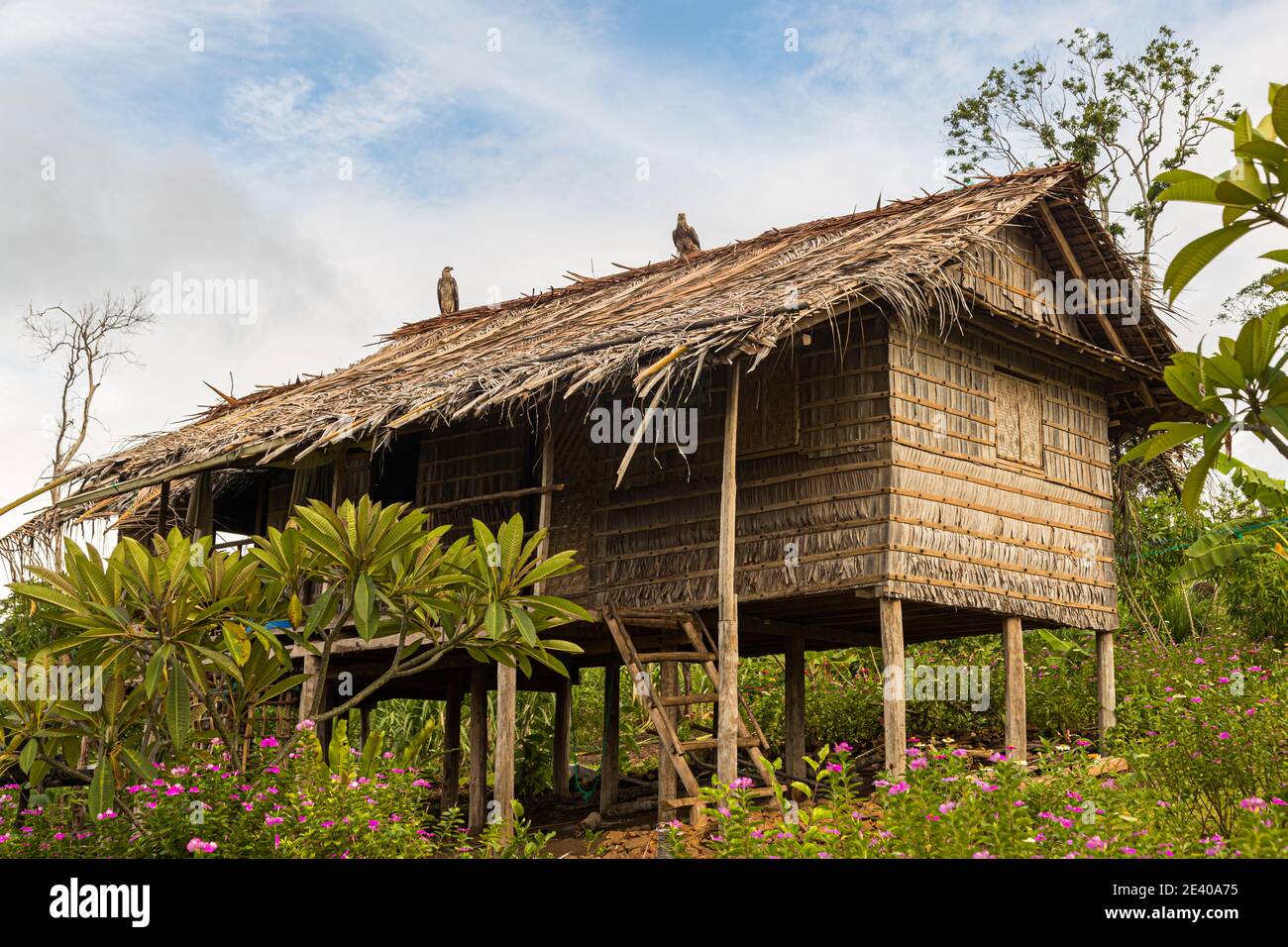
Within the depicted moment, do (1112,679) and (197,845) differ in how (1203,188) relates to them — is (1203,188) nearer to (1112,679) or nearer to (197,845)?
(197,845)

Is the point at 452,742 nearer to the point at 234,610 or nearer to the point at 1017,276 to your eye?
the point at 234,610

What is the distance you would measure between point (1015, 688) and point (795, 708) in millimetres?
2293

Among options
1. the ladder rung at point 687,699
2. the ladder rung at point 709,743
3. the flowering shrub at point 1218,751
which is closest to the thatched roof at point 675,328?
the ladder rung at point 687,699

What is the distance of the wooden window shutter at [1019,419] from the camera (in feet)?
38.2

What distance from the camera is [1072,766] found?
7863mm

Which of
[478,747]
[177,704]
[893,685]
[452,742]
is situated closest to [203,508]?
[478,747]

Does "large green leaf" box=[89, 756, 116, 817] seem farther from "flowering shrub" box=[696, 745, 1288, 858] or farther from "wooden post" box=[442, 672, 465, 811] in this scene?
"wooden post" box=[442, 672, 465, 811]

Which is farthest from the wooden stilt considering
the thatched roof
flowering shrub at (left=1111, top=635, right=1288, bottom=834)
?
flowering shrub at (left=1111, top=635, right=1288, bottom=834)

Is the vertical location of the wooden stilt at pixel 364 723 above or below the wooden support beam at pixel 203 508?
below

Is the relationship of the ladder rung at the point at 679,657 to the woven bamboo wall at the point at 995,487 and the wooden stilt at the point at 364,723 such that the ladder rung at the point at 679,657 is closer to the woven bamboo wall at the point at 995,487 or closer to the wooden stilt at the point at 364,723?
the woven bamboo wall at the point at 995,487

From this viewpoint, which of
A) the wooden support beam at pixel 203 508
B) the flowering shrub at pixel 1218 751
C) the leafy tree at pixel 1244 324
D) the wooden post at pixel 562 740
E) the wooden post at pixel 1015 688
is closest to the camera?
the leafy tree at pixel 1244 324

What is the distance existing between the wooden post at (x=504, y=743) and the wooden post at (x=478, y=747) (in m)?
2.94

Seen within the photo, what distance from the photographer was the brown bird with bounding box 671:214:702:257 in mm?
15141

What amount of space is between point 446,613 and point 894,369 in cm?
386
